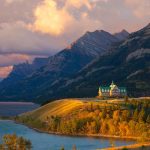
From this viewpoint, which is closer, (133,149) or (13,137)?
(13,137)

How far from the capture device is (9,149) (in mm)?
158125

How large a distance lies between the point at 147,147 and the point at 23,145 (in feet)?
180

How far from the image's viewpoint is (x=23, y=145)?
6299 inches

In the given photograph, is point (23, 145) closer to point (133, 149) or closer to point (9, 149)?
point (9, 149)

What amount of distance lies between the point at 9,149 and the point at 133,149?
49.5 meters

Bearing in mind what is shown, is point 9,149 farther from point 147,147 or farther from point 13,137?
point 147,147

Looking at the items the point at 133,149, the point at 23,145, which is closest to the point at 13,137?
the point at 23,145

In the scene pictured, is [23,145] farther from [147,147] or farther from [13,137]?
[147,147]

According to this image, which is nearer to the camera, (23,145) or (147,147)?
(23,145)

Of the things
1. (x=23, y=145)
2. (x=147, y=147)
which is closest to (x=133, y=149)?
(x=147, y=147)

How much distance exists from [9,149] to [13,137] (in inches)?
185

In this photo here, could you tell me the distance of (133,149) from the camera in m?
182

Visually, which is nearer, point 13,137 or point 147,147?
point 13,137

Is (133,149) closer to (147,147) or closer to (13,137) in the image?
(147,147)
